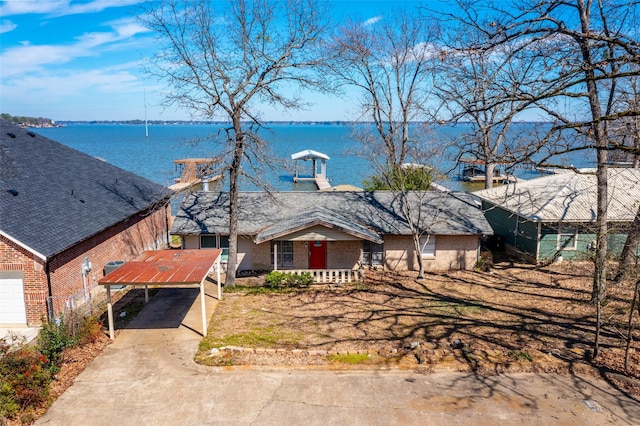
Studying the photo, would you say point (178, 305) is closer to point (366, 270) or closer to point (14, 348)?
point (14, 348)

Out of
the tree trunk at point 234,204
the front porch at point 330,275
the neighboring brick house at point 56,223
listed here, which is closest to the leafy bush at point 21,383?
the neighboring brick house at point 56,223

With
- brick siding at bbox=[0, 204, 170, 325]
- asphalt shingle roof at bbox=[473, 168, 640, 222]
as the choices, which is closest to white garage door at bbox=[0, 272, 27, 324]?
brick siding at bbox=[0, 204, 170, 325]

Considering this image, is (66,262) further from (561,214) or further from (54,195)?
(561,214)

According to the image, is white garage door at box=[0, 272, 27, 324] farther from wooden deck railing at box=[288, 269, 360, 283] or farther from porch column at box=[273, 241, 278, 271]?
wooden deck railing at box=[288, 269, 360, 283]

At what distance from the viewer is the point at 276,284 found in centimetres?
2002

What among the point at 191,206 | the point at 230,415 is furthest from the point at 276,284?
the point at 230,415

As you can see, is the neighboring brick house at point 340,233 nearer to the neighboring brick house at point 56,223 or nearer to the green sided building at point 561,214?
the green sided building at point 561,214

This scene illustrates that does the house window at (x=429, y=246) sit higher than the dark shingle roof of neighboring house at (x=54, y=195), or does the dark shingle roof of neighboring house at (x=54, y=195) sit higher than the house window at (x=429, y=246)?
the dark shingle roof of neighboring house at (x=54, y=195)

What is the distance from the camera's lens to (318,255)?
22078mm

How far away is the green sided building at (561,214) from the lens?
2236 cm

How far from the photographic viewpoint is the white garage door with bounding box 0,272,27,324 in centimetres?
1442

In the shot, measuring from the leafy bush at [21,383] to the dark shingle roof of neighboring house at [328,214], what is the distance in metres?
10.5

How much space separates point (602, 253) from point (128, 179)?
22.2m

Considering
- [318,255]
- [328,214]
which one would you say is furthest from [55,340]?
[328,214]
